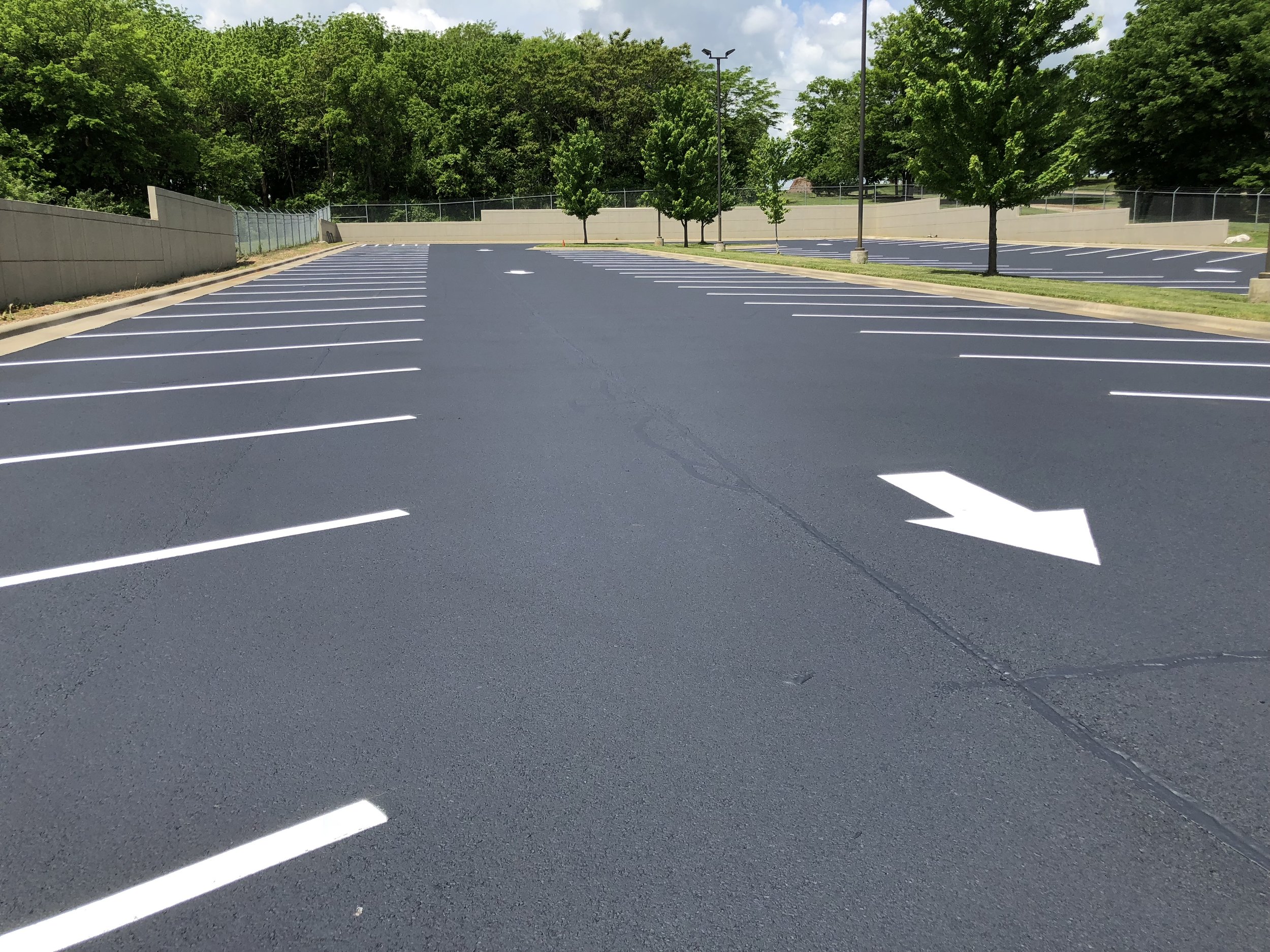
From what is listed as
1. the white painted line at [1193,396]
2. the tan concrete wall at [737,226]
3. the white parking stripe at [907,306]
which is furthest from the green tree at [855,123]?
the white painted line at [1193,396]

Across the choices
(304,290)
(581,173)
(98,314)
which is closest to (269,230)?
(304,290)

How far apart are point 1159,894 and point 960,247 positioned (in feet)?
146

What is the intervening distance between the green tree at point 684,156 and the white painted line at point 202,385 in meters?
39.1

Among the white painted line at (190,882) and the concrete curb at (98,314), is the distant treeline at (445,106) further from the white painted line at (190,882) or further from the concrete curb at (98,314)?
the white painted line at (190,882)

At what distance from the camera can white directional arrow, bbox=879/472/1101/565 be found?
16.6 ft

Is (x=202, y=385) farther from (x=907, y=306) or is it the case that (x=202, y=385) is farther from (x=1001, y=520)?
(x=907, y=306)

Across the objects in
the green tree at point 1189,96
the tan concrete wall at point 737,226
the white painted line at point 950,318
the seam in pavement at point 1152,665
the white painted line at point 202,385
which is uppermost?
the green tree at point 1189,96

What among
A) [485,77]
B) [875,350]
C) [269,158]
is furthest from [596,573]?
[485,77]

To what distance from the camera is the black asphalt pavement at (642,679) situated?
254cm

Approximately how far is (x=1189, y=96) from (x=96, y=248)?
5458 cm

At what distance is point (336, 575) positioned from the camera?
15.6 feet

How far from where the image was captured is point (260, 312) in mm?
17203

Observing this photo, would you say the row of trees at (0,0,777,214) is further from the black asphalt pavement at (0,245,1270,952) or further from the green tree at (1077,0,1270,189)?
the black asphalt pavement at (0,245,1270,952)

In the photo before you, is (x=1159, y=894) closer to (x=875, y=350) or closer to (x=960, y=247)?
(x=875, y=350)
